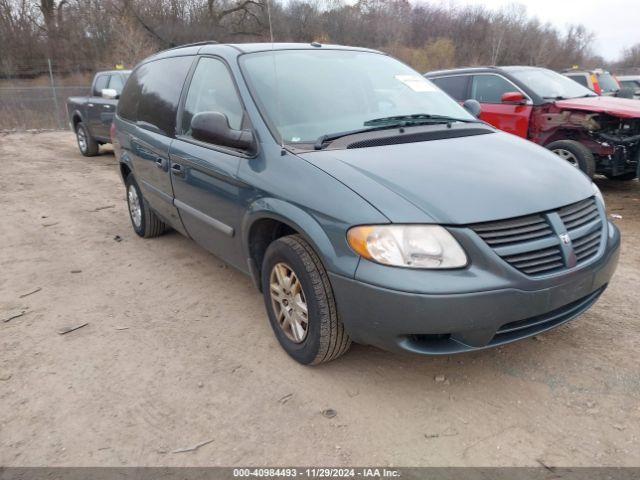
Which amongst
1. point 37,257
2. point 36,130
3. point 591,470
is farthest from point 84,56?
point 591,470

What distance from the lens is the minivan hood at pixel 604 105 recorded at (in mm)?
6073

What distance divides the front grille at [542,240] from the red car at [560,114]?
418cm

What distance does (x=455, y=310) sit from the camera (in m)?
2.20

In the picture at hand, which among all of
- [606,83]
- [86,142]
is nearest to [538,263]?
[86,142]

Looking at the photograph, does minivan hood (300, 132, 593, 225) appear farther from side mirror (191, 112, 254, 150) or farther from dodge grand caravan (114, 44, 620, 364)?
side mirror (191, 112, 254, 150)

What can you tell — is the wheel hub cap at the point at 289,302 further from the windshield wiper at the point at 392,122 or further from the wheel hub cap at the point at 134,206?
the wheel hub cap at the point at 134,206

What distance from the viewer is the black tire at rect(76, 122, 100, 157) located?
1100 centimetres

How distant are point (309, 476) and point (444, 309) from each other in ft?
3.06

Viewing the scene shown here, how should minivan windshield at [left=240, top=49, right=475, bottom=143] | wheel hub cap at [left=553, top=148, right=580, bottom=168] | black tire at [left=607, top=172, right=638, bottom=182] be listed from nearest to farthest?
minivan windshield at [left=240, top=49, right=475, bottom=143]
wheel hub cap at [left=553, top=148, right=580, bottom=168]
black tire at [left=607, top=172, right=638, bottom=182]

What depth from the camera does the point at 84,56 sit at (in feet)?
95.5

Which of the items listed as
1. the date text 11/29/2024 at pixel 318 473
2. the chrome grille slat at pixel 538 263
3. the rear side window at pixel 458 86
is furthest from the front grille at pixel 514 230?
the rear side window at pixel 458 86

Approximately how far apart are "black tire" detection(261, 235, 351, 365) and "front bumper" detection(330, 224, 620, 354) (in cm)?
10

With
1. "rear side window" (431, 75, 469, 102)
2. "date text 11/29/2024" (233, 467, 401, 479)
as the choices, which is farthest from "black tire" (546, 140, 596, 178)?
"date text 11/29/2024" (233, 467, 401, 479)

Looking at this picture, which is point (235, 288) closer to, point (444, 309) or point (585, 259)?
point (444, 309)
